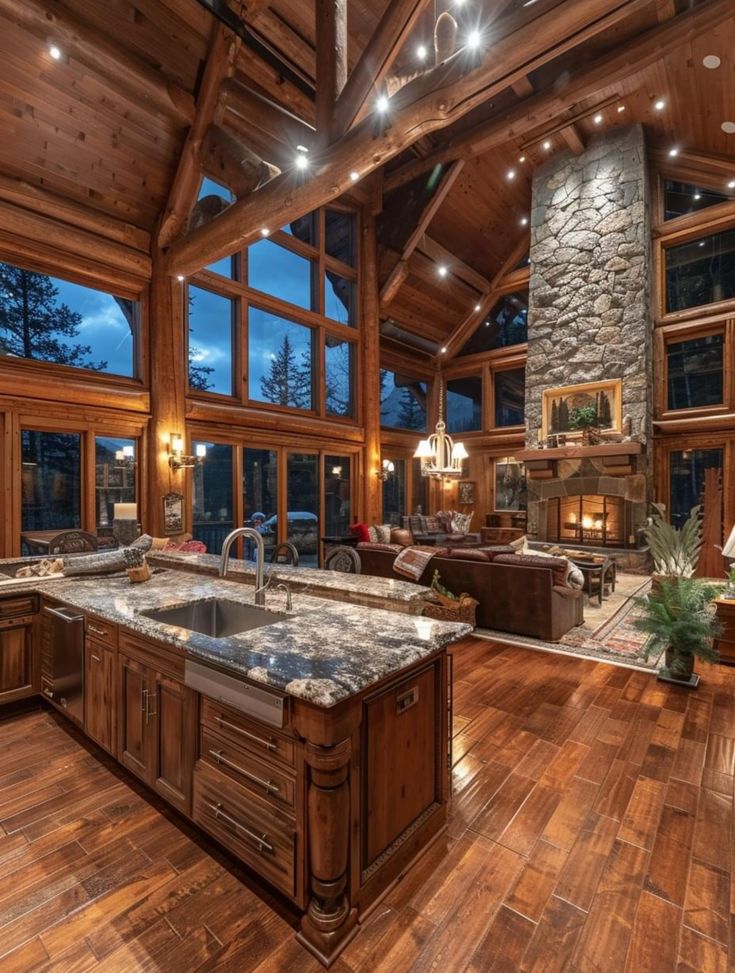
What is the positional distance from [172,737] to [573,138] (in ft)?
35.7

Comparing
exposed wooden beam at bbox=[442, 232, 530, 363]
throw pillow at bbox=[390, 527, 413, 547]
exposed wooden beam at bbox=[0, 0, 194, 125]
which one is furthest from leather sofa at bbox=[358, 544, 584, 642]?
exposed wooden beam at bbox=[442, 232, 530, 363]

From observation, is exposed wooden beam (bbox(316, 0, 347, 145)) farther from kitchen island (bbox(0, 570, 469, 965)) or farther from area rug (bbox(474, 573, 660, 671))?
area rug (bbox(474, 573, 660, 671))

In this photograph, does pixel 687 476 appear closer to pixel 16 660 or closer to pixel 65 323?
pixel 16 660

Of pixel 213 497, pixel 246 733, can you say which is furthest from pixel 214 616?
pixel 213 497

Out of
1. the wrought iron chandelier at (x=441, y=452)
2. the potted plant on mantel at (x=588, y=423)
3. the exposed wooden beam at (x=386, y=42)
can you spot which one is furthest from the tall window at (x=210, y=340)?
the potted plant on mantel at (x=588, y=423)

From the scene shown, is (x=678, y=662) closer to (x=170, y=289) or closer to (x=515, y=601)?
(x=515, y=601)

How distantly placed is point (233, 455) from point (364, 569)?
3.33 meters

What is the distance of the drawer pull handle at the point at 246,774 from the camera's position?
5.08 feet

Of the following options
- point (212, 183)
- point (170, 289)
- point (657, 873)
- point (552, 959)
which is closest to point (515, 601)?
point (657, 873)

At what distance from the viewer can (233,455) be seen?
25.9 feet

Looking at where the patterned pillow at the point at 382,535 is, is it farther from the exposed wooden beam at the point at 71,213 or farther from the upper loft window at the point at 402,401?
the exposed wooden beam at the point at 71,213

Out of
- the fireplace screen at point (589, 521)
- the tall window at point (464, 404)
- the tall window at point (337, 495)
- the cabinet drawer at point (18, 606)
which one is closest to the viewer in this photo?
the cabinet drawer at point (18, 606)

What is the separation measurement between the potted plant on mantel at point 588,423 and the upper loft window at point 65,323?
7759 millimetres

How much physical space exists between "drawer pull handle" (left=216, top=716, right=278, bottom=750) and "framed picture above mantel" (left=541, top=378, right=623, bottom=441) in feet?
27.9
